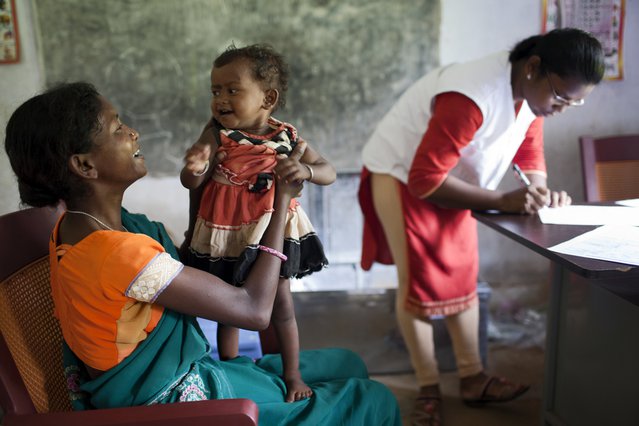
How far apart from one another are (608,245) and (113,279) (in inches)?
43.6

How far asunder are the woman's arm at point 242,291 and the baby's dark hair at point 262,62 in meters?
0.17

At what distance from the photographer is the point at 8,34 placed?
106 inches

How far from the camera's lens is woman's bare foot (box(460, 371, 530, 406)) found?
2102 millimetres

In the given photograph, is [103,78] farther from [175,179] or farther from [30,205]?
[30,205]

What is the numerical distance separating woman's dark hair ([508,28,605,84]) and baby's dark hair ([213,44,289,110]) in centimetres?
86

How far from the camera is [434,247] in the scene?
194 centimetres

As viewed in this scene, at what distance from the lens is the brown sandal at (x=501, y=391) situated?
2098mm

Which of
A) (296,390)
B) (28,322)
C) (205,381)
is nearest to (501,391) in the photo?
(296,390)

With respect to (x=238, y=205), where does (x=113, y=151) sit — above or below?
above

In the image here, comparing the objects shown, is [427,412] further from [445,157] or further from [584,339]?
[445,157]

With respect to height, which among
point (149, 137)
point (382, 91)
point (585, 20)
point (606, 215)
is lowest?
point (606, 215)

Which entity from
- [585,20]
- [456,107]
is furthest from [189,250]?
[585,20]

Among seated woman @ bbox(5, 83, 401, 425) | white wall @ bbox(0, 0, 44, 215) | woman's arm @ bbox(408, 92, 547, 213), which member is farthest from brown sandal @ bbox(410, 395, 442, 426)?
white wall @ bbox(0, 0, 44, 215)

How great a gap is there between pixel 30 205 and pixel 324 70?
196 cm
